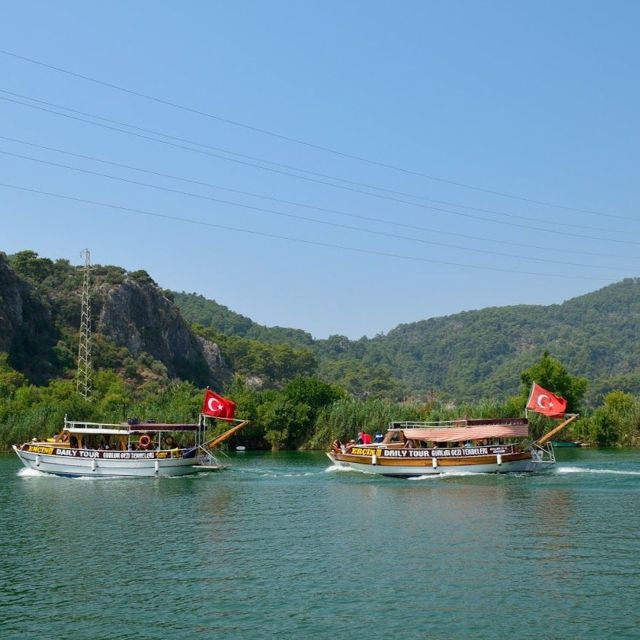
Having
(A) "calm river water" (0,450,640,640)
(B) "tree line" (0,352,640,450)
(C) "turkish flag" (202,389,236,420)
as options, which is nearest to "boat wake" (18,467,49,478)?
(A) "calm river water" (0,450,640,640)

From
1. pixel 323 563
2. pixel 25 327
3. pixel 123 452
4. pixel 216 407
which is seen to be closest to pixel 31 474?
pixel 123 452

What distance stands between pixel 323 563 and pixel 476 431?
38.2 m

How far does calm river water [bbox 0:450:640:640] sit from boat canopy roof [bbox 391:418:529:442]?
10.8 m

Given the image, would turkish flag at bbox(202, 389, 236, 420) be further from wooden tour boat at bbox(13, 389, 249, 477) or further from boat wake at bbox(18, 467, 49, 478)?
boat wake at bbox(18, 467, 49, 478)

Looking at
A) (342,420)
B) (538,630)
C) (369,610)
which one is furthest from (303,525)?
(342,420)

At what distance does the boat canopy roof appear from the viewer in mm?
70375

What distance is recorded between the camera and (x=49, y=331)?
602 ft

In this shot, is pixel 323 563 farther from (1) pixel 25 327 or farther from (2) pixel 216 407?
(1) pixel 25 327

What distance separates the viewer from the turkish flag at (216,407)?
7288 centimetres

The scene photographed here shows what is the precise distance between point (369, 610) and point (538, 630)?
5373mm

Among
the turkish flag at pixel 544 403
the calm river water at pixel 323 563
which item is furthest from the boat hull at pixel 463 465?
the calm river water at pixel 323 563

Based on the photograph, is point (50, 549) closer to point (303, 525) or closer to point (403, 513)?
point (303, 525)

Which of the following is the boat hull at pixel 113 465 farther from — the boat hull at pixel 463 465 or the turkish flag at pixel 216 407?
the boat hull at pixel 463 465

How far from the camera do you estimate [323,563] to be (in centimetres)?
3500
